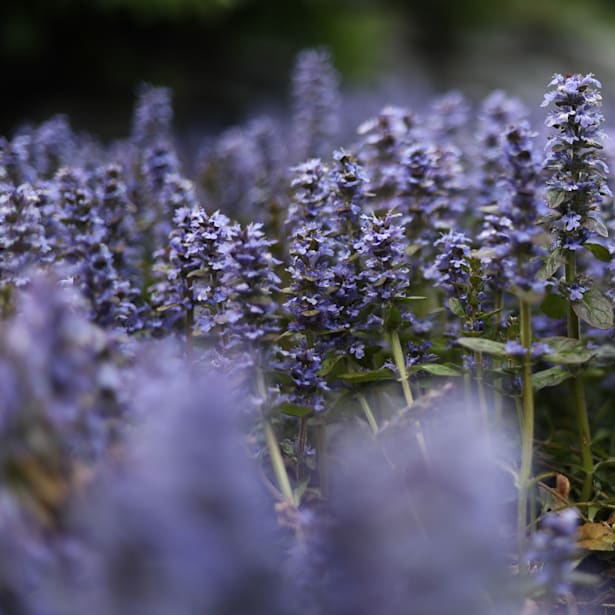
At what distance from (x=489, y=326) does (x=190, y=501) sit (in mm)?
1072

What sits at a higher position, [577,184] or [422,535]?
[577,184]

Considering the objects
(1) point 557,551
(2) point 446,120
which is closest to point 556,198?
(1) point 557,551

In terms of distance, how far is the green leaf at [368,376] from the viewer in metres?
1.68

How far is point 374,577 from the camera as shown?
0.98m

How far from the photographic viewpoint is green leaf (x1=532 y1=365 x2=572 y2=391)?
1.72 m

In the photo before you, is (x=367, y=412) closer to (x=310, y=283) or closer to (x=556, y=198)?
(x=310, y=283)

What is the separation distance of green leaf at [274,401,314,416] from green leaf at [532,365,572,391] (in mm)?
510

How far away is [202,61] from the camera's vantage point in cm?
623

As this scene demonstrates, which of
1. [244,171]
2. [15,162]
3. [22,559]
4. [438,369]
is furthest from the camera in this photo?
[244,171]

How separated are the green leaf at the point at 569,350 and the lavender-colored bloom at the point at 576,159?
21 centimetres

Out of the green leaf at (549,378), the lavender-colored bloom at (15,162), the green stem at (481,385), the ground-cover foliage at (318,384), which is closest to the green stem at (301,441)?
the ground-cover foliage at (318,384)

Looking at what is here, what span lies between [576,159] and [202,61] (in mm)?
5022

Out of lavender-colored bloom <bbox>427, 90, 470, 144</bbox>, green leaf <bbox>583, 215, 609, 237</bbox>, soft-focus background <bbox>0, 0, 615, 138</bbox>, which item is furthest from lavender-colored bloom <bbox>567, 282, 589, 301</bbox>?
soft-focus background <bbox>0, 0, 615, 138</bbox>

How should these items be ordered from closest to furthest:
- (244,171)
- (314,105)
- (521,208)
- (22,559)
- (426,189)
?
(22,559)
(521,208)
(426,189)
(314,105)
(244,171)
